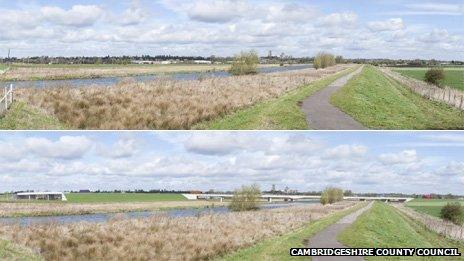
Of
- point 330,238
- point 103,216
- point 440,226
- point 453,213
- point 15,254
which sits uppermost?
point 103,216

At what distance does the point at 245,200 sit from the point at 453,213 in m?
10.2

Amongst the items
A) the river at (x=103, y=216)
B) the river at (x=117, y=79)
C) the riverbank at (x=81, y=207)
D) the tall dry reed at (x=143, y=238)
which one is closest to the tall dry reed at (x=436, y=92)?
the river at (x=117, y=79)


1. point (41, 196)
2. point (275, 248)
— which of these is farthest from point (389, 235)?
point (41, 196)

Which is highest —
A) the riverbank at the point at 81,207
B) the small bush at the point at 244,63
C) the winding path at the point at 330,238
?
the small bush at the point at 244,63

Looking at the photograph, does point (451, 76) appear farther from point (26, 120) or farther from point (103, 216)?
point (26, 120)

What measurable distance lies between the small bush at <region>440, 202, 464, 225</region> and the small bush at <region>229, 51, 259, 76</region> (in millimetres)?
18575

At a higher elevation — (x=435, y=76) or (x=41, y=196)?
(x=435, y=76)

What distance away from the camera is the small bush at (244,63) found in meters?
39.8

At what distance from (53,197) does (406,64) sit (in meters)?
40.5

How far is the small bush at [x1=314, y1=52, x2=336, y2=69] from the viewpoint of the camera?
65.4m

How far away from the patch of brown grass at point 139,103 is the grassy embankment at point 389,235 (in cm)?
813

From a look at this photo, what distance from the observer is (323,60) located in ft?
220

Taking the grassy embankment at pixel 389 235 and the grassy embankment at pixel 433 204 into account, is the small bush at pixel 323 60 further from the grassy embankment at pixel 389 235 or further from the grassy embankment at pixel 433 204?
the grassy embankment at pixel 433 204

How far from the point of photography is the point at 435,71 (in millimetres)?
46844
